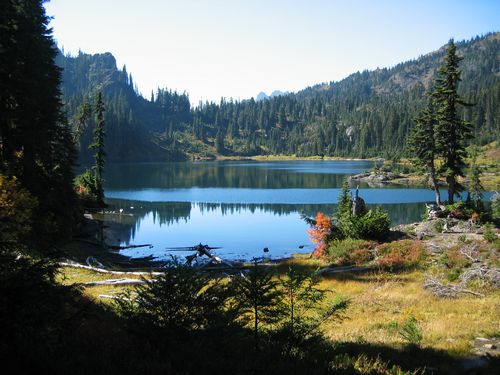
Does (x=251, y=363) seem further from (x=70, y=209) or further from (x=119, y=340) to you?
(x=70, y=209)

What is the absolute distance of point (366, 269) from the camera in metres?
24.5

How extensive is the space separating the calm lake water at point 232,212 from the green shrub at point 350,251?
1323cm

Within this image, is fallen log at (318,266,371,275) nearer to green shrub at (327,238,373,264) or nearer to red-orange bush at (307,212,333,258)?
green shrub at (327,238,373,264)

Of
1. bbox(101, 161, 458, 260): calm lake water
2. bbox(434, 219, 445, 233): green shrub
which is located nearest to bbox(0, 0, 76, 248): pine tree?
bbox(101, 161, 458, 260): calm lake water

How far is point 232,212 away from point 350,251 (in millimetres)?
39368

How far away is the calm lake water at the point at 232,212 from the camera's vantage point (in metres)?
46.2

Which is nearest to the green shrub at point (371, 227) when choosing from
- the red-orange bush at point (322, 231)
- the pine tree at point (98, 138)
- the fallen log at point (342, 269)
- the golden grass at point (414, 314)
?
the red-orange bush at point (322, 231)

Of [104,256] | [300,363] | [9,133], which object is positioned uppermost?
[9,133]

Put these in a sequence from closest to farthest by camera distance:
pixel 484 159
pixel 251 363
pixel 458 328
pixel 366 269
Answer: pixel 251 363, pixel 458 328, pixel 366 269, pixel 484 159

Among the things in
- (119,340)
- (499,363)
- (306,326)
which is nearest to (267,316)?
(306,326)

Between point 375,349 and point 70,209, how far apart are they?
32.7m

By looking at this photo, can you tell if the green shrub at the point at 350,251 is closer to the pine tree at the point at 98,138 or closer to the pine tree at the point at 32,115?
the pine tree at the point at 32,115

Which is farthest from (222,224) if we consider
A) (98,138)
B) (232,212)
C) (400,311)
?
(400,311)

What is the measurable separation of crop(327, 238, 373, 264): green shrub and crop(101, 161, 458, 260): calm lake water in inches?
521
